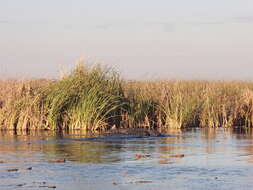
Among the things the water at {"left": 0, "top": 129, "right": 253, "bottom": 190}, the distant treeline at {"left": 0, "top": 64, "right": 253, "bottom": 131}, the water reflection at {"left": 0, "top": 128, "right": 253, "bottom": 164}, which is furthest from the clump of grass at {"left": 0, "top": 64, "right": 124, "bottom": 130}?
the water at {"left": 0, "top": 129, "right": 253, "bottom": 190}

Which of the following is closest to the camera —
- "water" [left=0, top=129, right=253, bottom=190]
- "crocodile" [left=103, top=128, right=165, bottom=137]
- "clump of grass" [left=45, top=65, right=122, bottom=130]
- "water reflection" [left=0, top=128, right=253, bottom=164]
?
"water" [left=0, top=129, right=253, bottom=190]

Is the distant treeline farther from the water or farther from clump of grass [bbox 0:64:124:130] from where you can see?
the water

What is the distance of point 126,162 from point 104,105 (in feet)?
27.8

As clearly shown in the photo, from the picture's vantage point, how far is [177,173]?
12.0m

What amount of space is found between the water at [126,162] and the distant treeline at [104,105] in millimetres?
2335

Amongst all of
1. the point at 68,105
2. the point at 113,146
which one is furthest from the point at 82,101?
the point at 113,146

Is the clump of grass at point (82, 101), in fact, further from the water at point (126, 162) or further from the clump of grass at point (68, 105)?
the water at point (126, 162)

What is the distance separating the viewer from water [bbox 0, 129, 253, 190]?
1091 cm

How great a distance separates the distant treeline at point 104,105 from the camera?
21856mm

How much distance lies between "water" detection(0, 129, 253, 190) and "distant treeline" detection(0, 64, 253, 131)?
2335 mm

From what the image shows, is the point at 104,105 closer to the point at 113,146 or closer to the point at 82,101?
the point at 82,101

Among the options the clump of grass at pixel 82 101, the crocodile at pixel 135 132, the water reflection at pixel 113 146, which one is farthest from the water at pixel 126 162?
the clump of grass at pixel 82 101

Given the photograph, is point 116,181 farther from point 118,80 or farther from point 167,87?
point 167,87

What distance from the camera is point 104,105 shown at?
71.6ft
